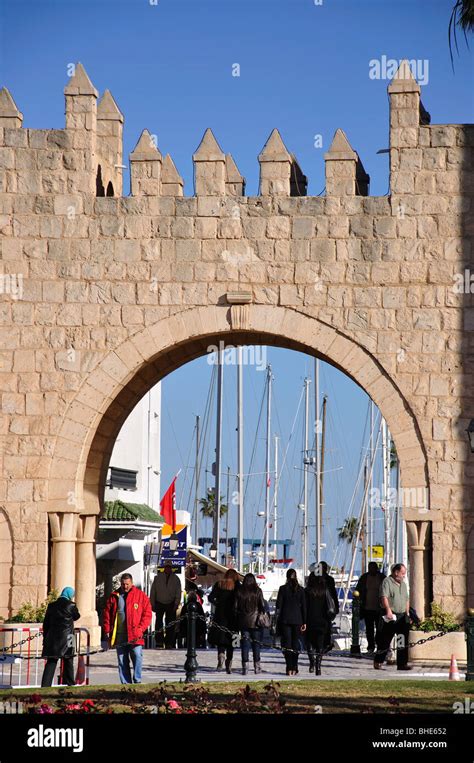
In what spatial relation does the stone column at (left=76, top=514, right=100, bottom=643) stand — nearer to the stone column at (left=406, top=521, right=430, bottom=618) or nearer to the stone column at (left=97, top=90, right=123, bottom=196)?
the stone column at (left=406, top=521, right=430, bottom=618)

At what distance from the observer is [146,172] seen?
18.1m

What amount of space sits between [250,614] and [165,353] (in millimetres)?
4173

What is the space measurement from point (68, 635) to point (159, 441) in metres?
18.8

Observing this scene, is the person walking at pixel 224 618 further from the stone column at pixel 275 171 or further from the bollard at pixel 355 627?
the stone column at pixel 275 171

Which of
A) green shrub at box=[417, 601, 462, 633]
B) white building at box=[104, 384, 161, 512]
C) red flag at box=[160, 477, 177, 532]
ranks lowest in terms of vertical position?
green shrub at box=[417, 601, 462, 633]

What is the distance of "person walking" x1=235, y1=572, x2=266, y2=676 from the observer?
51.4ft

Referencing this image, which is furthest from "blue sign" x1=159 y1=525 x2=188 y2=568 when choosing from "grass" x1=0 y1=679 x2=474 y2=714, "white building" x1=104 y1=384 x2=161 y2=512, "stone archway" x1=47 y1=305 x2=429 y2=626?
"grass" x1=0 y1=679 x2=474 y2=714

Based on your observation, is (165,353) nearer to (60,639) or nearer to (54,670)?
(60,639)

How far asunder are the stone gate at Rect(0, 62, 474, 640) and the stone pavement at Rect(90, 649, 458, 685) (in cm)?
Answer: 128

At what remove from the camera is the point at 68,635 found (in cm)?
1386

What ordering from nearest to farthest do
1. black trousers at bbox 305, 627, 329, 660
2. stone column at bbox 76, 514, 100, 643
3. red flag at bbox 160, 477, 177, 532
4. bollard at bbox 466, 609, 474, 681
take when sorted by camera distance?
1. bollard at bbox 466, 609, 474, 681
2. black trousers at bbox 305, 627, 329, 660
3. stone column at bbox 76, 514, 100, 643
4. red flag at bbox 160, 477, 177, 532

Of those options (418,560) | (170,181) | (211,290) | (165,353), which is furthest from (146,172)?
(418,560)
